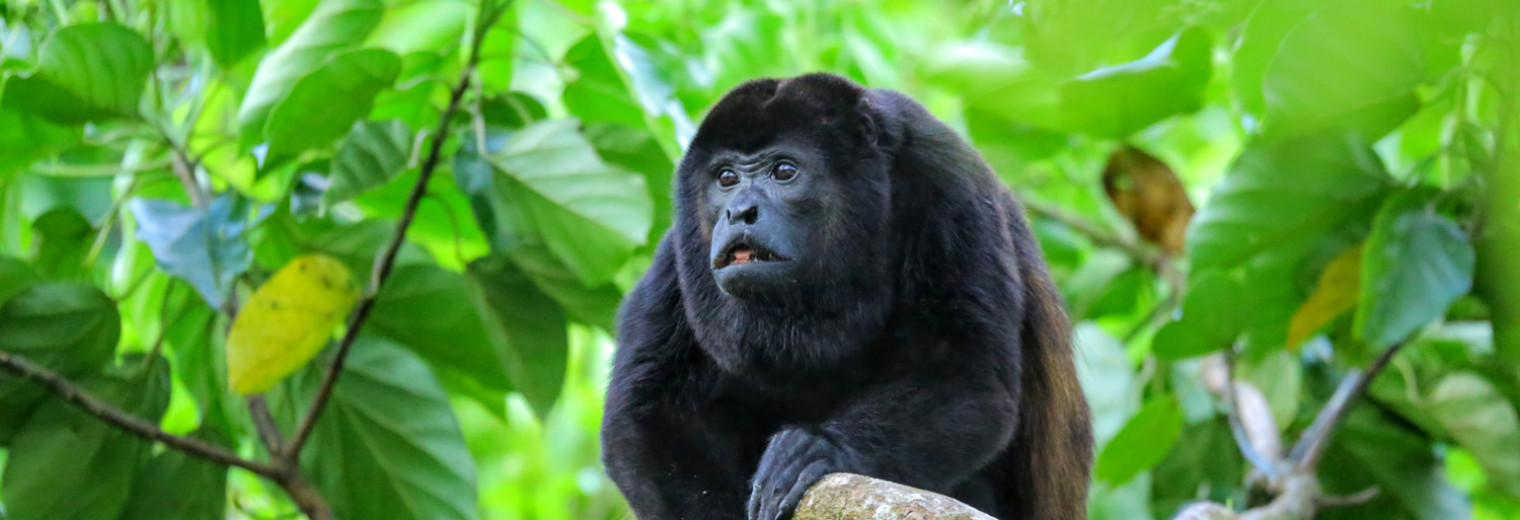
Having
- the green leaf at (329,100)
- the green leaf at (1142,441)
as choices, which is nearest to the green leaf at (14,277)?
the green leaf at (329,100)

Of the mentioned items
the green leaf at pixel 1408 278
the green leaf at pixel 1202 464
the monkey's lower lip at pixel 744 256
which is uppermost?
the monkey's lower lip at pixel 744 256

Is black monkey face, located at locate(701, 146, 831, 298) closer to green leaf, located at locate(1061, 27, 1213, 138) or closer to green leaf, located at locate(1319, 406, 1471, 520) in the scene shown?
green leaf, located at locate(1061, 27, 1213, 138)

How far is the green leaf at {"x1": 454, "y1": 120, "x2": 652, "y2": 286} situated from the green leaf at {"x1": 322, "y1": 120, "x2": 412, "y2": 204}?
0.17 m

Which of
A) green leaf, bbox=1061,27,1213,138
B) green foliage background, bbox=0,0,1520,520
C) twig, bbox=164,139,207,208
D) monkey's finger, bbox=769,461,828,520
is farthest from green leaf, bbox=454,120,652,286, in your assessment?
green leaf, bbox=1061,27,1213,138

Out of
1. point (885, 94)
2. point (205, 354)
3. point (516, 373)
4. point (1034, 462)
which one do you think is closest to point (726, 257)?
point (885, 94)

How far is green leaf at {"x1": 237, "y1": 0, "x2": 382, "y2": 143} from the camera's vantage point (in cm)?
346

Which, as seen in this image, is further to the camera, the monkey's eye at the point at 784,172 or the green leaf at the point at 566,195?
the green leaf at the point at 566,195

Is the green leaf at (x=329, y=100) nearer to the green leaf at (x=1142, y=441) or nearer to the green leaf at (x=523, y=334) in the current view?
the green leaf at (x=523, y=334)

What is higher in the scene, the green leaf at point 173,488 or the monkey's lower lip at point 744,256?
the monkey's lower lip at point 744,256

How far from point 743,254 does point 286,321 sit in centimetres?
126

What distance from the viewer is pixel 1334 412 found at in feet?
13.6

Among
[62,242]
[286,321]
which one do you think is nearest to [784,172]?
[286,321]

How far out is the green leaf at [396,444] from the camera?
144 inches

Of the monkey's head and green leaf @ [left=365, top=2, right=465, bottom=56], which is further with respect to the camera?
green leaf @ [left=365, top=2, right=465, bottom=56]
